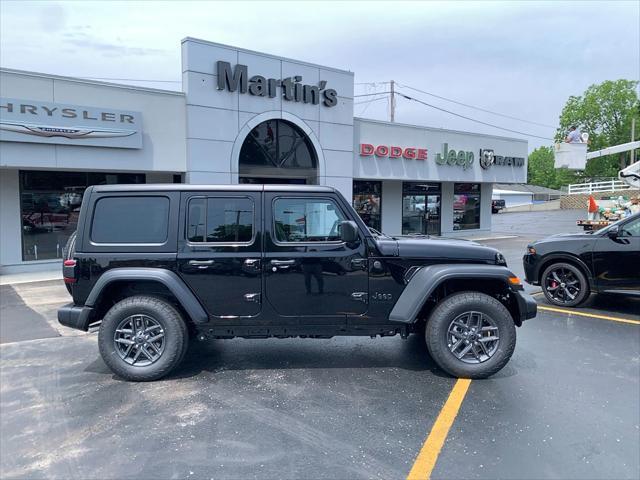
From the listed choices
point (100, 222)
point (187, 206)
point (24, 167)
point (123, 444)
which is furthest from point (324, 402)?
point (24, 167)

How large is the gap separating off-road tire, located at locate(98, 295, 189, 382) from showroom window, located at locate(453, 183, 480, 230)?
20.6 m

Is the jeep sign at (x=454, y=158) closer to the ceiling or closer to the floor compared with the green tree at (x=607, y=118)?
closer to the floor

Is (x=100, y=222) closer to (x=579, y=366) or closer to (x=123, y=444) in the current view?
(x=123, y=444)

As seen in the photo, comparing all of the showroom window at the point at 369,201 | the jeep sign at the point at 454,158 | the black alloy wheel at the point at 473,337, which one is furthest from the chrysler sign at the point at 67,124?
the jeep sign at the point at 454,158

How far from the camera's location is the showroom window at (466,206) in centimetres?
2371

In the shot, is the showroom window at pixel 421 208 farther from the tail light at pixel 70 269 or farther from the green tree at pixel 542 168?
the green tree at pixel 542 168

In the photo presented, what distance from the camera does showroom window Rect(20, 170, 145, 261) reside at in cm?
1284

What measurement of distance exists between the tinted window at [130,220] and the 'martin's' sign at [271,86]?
10.4m

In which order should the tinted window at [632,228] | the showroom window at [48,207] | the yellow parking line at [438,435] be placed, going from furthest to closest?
the showroom window at [48,207] → the tinted window at [632,228] → the yellow parking line at [438,435]

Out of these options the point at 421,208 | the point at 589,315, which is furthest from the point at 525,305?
the point at 421,208

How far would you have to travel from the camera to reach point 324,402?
426 centimetres

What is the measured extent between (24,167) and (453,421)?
1175 cm

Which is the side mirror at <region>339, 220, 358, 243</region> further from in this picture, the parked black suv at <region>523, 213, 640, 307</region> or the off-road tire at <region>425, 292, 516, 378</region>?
the parked black suv at <region>523, 213, 640, 307</region>

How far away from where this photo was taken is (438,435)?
3.66 meters
